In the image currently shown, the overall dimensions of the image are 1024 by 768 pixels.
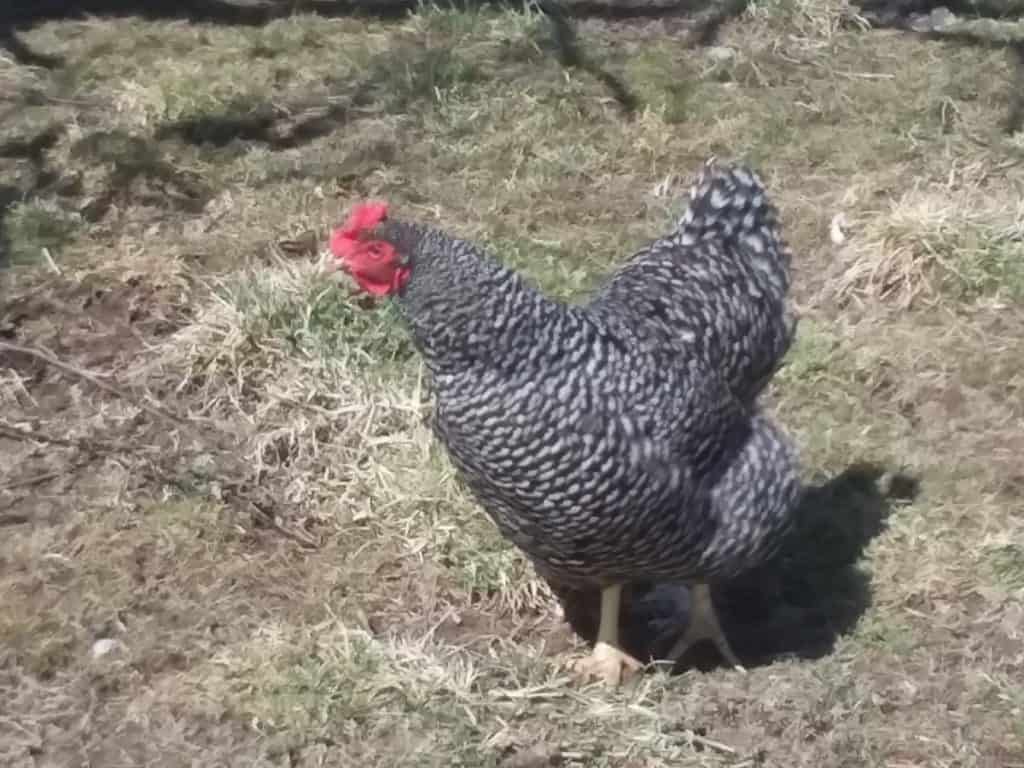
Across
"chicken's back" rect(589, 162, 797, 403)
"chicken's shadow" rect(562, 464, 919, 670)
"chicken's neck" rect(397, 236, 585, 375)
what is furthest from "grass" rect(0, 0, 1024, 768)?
"chicken's neck" rect(397, 236, 585, 375)

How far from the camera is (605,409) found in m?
4.09

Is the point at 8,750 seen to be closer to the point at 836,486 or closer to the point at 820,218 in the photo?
the point at 836,486

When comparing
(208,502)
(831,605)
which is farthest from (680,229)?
(208,502)

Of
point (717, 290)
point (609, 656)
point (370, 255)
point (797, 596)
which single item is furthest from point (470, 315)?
point (797, 596)

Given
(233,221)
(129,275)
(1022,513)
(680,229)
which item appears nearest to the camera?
(680,229)

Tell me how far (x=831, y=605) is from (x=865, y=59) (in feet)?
12.2

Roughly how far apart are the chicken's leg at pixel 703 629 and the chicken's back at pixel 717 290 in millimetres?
598

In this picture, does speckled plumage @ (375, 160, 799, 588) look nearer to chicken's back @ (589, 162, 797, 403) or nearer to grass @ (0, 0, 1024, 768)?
chicken's back @ (589, 162, 797, 403)

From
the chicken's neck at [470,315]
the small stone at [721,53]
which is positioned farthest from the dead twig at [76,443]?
the small stone at [721,53]

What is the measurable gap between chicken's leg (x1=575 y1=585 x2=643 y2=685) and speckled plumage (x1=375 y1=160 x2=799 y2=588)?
97mm

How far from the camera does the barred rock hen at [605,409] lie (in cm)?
401

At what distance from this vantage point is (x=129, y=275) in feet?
19.9

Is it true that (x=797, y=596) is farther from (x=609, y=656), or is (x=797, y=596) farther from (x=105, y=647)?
(x=105, y=647)

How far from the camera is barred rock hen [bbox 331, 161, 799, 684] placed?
4.01 meters
